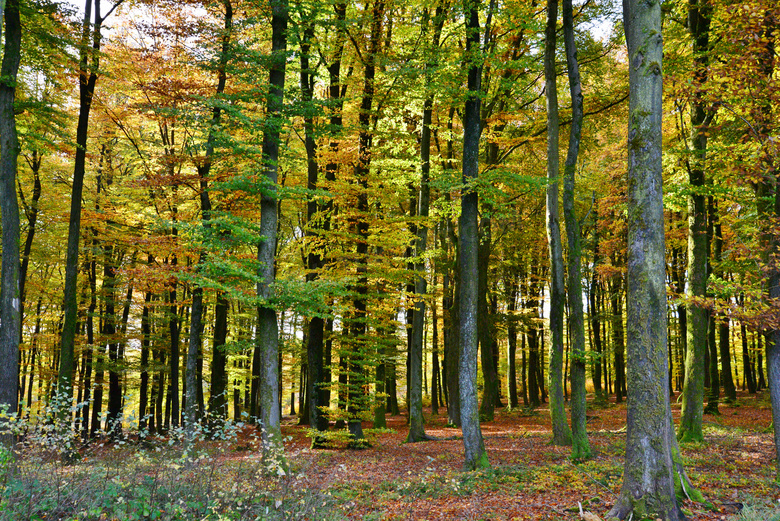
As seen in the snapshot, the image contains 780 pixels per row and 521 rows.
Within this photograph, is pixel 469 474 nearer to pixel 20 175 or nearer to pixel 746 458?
pixel 746 458

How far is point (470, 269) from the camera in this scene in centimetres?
998

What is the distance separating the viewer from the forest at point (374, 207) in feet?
19.8

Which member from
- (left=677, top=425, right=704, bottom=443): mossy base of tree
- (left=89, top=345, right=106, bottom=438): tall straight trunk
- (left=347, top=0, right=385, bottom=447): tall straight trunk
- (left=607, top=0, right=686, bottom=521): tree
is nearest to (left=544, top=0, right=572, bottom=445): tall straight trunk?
(left=677, top=425, right=704, bottom=443): mossy base of tree

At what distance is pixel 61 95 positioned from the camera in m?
16.4

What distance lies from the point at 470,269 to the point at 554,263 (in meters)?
2.52

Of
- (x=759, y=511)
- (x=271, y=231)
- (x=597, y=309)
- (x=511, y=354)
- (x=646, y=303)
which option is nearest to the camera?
(x=759, y=511)

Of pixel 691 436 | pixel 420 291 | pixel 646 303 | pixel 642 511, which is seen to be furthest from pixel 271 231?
pixel 691 436

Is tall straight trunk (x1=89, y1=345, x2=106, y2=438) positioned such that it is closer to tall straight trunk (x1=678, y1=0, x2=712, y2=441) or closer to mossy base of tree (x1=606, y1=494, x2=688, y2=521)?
mossy base of tree (x1=606, y1=494, x2=688, y2=521)

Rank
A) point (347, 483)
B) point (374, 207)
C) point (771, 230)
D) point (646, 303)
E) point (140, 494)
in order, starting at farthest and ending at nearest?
1. point (374, 207)
2. point (347, 483)
3. point (771, 230)
4. point (646, 303)
5. point (140, 494)

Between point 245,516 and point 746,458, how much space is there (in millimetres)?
10362

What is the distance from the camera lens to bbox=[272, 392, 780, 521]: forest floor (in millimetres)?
6402

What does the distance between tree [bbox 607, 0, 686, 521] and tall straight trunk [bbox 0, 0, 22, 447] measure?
38.2 ft

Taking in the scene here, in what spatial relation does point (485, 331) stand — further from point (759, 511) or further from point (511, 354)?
point (759, 511)

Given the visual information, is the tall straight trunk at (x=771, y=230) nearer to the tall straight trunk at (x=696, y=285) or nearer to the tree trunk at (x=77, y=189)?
the tall straight trunk at (x=696, y=285)
